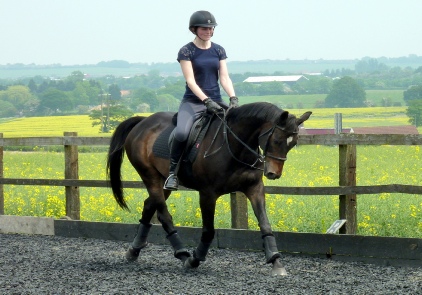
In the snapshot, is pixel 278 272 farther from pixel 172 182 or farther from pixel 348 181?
pixel 348 181

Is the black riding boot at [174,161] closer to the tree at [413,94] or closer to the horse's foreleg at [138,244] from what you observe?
the horse's foreleg at [138,244]

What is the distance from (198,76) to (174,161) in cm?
89

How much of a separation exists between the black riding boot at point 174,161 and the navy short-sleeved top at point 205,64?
58cm

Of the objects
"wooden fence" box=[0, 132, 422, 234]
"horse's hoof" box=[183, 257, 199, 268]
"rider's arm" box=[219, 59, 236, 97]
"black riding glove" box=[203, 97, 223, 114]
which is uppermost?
"rider's arm" box=[219, 59, 236, 97]

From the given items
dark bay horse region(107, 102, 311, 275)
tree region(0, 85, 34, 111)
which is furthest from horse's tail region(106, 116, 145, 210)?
tree region(0, 85, 34, 111)

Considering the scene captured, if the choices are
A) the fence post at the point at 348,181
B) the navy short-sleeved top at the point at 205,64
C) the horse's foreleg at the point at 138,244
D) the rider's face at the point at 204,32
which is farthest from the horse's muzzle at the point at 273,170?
the horse's foreleg at the point at 138,244

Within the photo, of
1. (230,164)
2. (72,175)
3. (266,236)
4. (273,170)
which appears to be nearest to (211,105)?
(230,164)

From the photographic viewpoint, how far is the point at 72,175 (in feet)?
39.8

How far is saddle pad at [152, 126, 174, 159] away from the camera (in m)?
9.21

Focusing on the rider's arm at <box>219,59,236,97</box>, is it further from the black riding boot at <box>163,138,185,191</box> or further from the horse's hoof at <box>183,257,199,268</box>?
the horse's hoof at <box>183,257,199,268</box>

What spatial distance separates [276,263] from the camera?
26.6 ft

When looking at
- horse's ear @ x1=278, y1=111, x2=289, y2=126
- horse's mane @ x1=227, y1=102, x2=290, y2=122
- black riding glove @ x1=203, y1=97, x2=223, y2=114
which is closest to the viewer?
horse's ear @ x1=278, y1=111, x2=289, y2=126

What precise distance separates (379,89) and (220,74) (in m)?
134

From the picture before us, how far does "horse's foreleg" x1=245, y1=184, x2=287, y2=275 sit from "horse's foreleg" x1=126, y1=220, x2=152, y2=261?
5.90ft
